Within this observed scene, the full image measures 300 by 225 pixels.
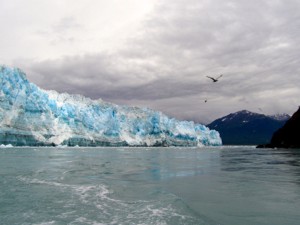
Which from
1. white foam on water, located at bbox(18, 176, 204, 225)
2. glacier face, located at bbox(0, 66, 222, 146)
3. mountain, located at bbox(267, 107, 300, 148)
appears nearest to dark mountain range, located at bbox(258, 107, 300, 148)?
mountain, located at bbox(267, 107, 300, 148)

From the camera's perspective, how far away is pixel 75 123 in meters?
123

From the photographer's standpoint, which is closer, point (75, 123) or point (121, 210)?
point (121, 210)

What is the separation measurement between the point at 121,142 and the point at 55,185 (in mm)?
125934

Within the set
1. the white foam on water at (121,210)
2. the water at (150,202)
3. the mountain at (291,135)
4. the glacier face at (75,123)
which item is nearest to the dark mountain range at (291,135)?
the mountain at (291,135)

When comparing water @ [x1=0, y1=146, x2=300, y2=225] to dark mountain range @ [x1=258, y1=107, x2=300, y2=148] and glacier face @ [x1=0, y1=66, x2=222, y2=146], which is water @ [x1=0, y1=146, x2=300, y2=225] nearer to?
glacier face @ [x1=0, y1=66, x2=222, y2=146]

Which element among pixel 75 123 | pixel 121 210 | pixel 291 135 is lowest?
pixel 121 210

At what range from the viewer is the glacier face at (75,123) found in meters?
98.1

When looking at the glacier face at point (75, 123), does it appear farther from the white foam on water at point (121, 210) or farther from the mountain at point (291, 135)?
the white foam on water at point (121, 210)

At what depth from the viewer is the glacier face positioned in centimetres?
9812

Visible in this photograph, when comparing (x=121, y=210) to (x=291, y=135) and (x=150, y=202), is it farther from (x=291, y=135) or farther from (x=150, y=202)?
(x=291, y=135)

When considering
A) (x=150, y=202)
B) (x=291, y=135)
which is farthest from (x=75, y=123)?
(x=150, y=202)

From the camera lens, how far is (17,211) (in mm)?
12953

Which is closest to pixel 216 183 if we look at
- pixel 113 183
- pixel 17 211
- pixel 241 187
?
pixel 241 187

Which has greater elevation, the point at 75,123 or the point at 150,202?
the point at 75,123
